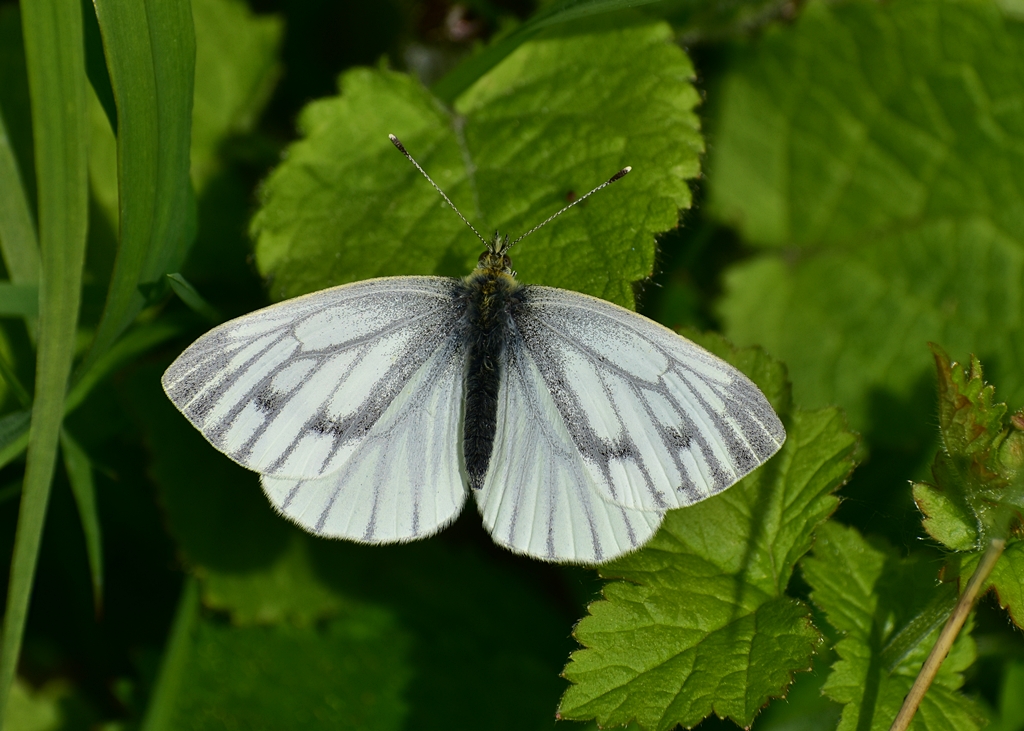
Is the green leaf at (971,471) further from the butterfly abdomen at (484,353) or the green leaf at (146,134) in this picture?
the green leaf at (146,134)

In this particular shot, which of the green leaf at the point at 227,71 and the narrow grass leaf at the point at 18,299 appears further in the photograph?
the green leaf at the point at 227,71

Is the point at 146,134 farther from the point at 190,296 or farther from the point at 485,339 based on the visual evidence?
the point at 485,339

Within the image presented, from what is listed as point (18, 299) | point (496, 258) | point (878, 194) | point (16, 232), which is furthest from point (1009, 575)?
point (16, 232)

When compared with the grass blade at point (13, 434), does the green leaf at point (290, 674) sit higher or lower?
lower

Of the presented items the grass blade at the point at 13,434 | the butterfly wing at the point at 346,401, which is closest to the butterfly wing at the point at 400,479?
the butterfly wing at the point at 346,401

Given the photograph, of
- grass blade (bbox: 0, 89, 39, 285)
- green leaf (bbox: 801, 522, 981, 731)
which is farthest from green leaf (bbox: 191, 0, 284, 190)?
green leaf (bbox: 801, 522, 981, 731)

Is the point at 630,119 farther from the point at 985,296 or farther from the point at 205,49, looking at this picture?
the point at 205,49

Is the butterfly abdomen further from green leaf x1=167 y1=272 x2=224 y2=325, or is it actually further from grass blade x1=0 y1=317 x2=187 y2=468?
grass blade x1=0 y1=317 x2=187 y2=468
